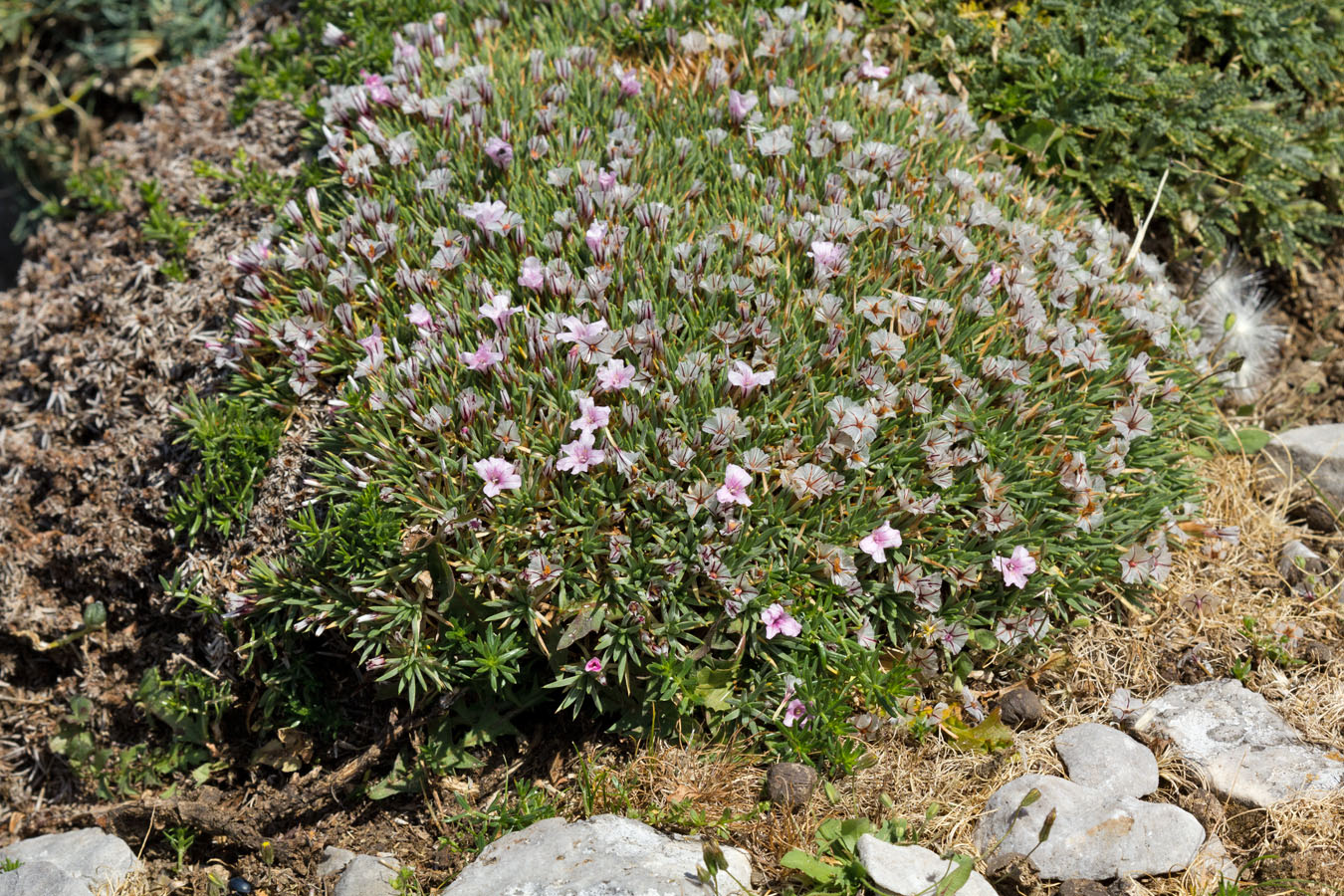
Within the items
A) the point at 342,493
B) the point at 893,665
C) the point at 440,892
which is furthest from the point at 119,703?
the point at 893,665

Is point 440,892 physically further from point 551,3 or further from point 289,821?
point 551,3

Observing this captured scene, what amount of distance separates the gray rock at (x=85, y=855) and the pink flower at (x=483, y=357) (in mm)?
1969

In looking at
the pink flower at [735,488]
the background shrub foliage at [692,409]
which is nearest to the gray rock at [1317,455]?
the background shrub foliage at [692,409]

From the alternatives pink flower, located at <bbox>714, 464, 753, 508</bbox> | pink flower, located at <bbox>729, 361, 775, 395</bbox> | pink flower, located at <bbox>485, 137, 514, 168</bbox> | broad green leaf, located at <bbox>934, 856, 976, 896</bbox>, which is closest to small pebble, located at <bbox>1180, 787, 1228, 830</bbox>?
broad green leaf, located at <bbox>934, 856, 976, 896</bbox>

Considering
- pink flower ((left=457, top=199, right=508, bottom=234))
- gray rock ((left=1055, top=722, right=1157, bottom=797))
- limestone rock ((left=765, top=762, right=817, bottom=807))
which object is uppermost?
pink flower ((left=457, top=199, right=508, bottom=234))

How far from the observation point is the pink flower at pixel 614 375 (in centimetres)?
325

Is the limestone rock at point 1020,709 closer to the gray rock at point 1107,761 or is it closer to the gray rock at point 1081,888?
the gray rock at point 1107,761

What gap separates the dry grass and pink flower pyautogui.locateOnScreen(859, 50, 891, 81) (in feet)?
7.68

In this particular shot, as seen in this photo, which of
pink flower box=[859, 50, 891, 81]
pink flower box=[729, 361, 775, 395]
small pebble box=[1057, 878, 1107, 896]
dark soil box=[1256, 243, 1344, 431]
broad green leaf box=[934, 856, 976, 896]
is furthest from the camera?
dark soil box=[1256, 243, 1344, 431]

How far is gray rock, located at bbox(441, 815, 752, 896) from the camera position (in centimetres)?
271

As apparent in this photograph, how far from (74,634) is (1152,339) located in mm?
4307

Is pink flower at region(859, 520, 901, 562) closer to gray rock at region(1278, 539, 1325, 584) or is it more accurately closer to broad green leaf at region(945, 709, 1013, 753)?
broad green leaf at region(945, 709, 1013, 753)

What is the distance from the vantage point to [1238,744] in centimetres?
322

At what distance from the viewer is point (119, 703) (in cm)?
388
